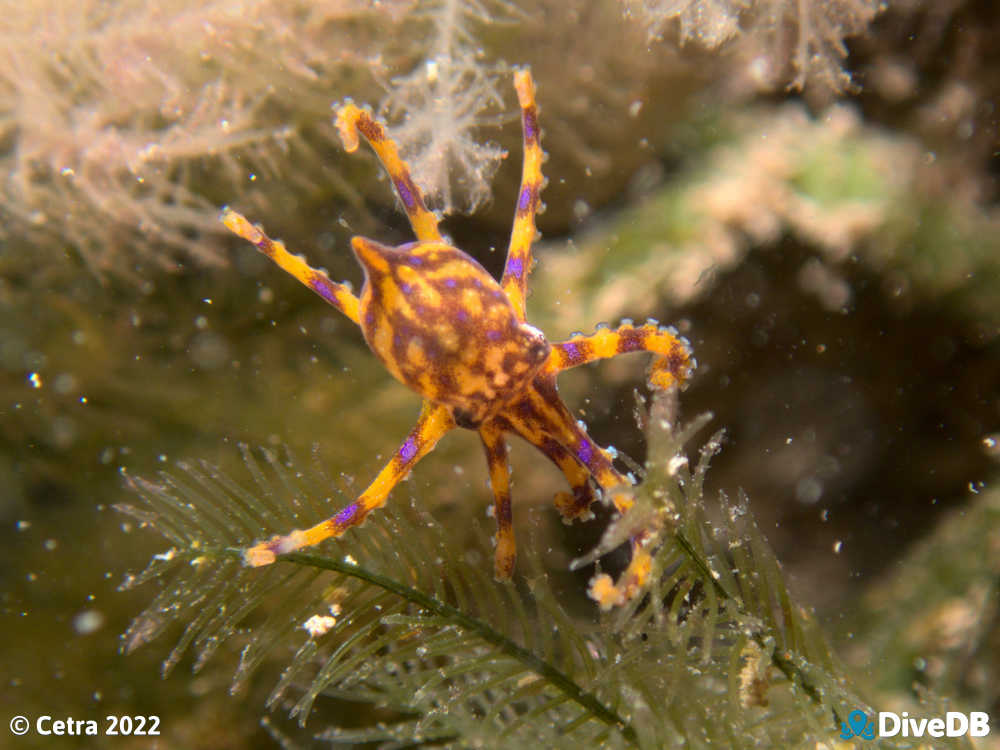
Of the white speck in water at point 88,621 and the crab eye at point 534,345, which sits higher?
the crab eye at point 534,345

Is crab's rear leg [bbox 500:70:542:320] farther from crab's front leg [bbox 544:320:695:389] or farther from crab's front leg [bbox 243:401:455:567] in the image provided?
crab's front leg [bbox 243:401:455:567]

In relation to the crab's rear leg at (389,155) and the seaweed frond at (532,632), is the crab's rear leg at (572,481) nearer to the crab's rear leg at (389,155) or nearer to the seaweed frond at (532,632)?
the seaweed frond at (532,632)

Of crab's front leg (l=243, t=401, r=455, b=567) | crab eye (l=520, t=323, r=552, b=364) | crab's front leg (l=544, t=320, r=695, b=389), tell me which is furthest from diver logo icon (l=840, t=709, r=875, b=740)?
crab's front leg (l=243, t=401, r=455, b=567)

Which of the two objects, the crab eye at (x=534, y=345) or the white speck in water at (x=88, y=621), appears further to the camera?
the white speck in water at (x=88, y=621)

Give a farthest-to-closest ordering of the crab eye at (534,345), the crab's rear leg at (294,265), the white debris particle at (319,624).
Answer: the crab's rear leg at (294,265) → the crab eye at (534,345) → the white debris particle at (319,624)

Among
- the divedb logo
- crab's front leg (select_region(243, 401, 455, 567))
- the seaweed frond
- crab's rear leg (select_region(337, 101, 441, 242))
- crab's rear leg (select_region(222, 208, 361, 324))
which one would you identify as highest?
crab's rear leg (select_region(337, 101, 441, 242))

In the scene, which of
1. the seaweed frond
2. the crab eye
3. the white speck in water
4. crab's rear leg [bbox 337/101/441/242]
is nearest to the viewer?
the seaweed frond

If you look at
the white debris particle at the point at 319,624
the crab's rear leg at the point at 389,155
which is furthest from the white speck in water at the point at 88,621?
the crab's rear leg at the point at 389,155
